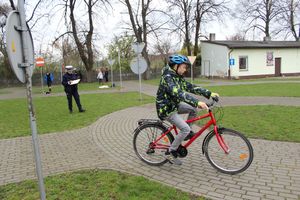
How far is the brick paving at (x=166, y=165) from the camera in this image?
401 cm

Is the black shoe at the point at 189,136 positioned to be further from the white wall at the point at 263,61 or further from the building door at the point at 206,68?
the building door at the point at 206,68

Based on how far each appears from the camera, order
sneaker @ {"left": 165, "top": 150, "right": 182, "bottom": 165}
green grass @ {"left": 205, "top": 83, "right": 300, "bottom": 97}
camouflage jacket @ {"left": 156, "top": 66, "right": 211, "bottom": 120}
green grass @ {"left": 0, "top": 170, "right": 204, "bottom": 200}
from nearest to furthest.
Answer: green grass @ {"left": 0, "top": 170, "right": 204, "bottom": 200}, camouflage jacket @ {"left": 156, "top": 66, "right": 211, "bottom": 120}, sneaker @ {"left": 165, "top": 150, "right": 182, "bottom": 165}, green grass @ {"left": 205, "top": 83, "right": 300, "bottom": 97}

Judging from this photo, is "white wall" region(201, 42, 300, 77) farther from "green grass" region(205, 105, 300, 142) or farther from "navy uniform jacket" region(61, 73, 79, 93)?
"navy uniform jacket" region(61, 73, 79, 93)

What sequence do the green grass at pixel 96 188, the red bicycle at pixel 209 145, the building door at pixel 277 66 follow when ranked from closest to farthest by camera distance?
1. the green grass at pixel 96 188
2. the red bicycle at pixel 209 145
3. the building door at pixel 277 66

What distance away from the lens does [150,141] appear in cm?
514

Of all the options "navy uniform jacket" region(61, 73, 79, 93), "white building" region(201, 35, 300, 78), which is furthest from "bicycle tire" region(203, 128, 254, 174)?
"white building" region(201, 35, 300, 78)

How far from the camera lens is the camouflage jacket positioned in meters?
4.30

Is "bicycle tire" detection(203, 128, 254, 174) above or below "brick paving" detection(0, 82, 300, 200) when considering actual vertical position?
above

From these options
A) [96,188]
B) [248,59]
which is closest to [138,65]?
[96,188]

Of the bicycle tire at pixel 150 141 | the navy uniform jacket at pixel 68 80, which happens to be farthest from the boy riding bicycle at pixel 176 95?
the navy uniform jacket at pixel 68 80

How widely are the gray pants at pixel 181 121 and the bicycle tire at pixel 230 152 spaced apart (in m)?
0.39

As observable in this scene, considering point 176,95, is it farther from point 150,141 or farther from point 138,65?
point 138,65

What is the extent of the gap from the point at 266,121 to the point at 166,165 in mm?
4436

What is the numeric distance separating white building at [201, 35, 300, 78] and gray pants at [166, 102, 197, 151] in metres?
29.0
